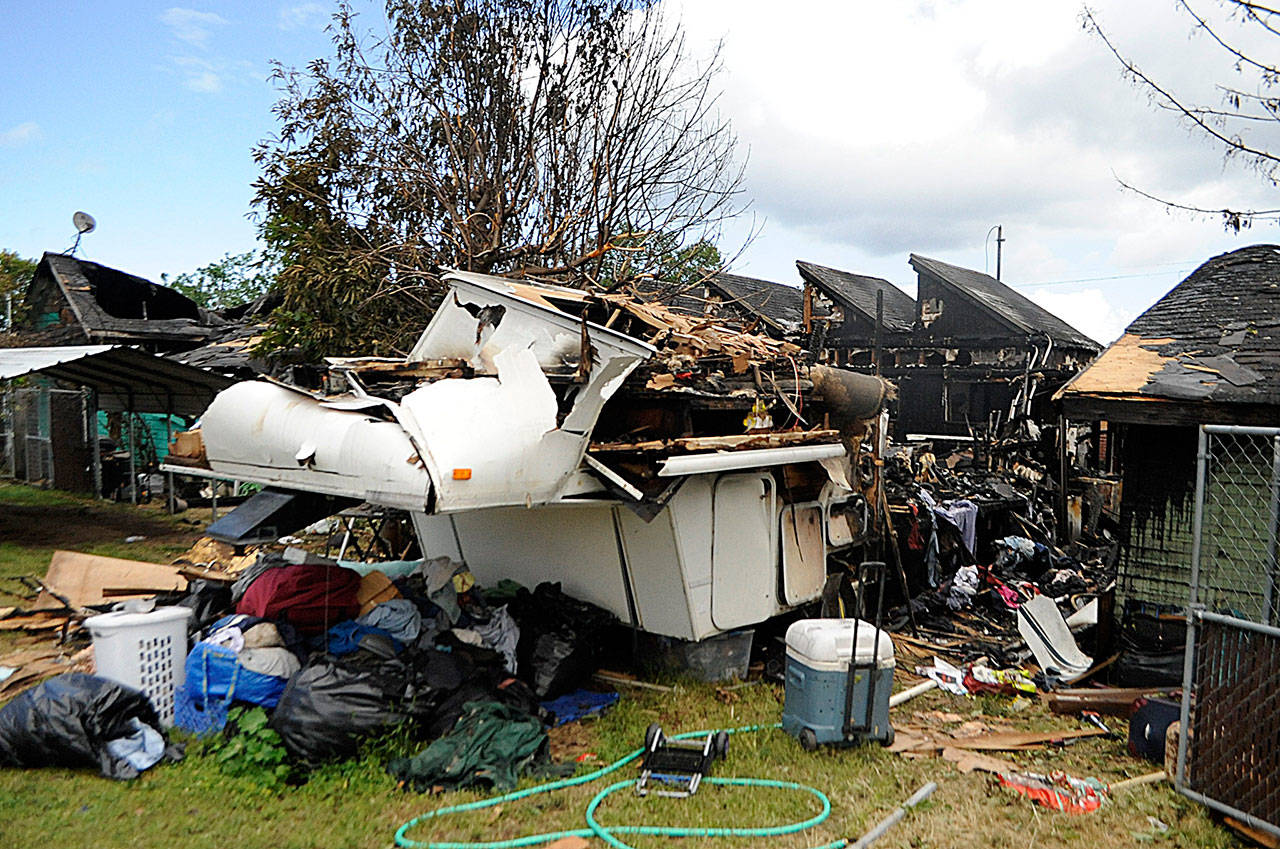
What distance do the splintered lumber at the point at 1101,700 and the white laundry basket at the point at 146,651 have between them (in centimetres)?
620

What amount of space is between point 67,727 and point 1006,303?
2527 centimetres

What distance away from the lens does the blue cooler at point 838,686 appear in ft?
17.8

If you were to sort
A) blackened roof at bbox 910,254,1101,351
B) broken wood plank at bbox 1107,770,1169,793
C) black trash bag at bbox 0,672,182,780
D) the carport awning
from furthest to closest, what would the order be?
blackened roof at bbox 910,254,1101,351 → the carport awning → broken wood plank at bbox 1107,770,1169,793 → black trash bag at bbox 0,672,182,780

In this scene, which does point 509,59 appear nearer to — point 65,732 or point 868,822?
point 65,732

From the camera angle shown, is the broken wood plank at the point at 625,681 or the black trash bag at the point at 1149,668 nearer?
the broken wood plank at the point at 625,681

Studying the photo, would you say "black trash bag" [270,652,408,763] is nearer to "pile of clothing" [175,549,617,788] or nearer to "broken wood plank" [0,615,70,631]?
"pile of clothing" [175,549,617,788]

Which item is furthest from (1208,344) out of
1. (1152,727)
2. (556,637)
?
(556,637)

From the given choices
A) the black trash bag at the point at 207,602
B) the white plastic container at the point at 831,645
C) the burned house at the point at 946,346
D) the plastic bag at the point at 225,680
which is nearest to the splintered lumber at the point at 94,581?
the black trash bag at the point at 207,602

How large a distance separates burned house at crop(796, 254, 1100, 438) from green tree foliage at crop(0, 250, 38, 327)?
774 inches

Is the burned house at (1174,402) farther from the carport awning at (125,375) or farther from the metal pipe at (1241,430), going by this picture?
the carport awning at (125,375)

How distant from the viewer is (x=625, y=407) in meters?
6.14

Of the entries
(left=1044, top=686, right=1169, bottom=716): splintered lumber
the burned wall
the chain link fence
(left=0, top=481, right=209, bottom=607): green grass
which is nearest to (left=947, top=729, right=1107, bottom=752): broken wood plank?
(left=1044, top=686, right=1169, bottom=716): splintered lumber

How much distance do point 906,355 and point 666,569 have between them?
18270 mm

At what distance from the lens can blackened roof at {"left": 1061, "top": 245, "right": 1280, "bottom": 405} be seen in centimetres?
630
